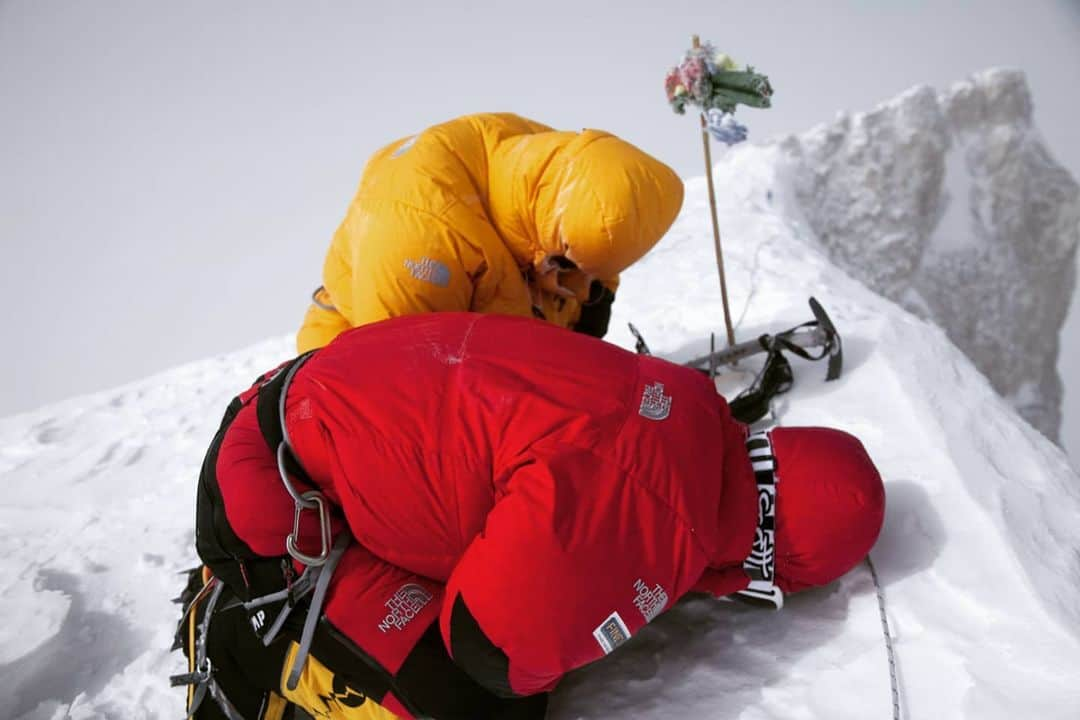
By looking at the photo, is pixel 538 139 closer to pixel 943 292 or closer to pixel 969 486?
pixel 969 486

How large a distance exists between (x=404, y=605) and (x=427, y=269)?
92 centimetres

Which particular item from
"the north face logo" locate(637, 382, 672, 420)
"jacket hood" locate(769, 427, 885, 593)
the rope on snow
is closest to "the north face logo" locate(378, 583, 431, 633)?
"the north face logo" locate(637, 382, 672, 420)

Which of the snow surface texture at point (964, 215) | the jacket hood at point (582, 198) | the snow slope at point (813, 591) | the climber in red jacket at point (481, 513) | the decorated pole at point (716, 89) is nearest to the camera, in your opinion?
the climber in red jacket at point (481, 513)

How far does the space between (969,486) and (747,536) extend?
25.6 inches

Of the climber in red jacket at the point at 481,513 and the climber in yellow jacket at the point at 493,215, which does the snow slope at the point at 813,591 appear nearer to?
the climber in red jacket at the point at 481,513

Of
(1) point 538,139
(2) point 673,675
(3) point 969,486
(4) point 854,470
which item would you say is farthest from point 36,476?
(3) point 969,486

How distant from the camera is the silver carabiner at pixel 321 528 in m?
1.19

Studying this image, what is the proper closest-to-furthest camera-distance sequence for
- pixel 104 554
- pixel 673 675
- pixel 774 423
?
pixel 673 675 → pixel 774 423 → pixel 104 554

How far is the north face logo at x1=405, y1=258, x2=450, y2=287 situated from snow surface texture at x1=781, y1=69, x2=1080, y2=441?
19.2ft

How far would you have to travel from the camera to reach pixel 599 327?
8.66 feet

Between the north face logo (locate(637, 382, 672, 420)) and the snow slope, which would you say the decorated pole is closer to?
the snow slope

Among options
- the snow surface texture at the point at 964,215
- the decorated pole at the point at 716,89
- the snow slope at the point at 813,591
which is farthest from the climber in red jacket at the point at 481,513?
the snow surface texture at the point at 964,215

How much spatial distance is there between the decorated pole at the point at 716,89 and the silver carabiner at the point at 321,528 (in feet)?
5.31

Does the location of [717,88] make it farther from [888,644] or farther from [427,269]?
[888,644]
